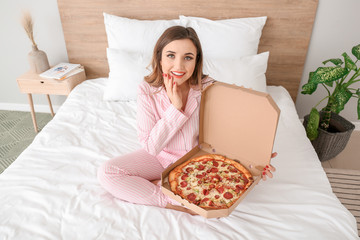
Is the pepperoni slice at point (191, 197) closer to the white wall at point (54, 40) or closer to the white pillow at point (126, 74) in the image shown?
the white pillow at point (126, 74)

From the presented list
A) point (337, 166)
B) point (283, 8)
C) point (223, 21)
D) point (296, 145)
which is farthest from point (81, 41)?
point (337, 166)

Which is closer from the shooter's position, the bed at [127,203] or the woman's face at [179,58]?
the bed at [127,203]

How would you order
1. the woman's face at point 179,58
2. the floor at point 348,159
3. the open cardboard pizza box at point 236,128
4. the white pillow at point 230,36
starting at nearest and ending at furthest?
1. the open cardboard pizza box at point 236,128
2. the woman's face at point 179,58
3. the white pillow at point 230,36
4. the floor at point 348,159

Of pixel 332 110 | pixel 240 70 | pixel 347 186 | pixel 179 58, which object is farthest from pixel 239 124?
pixel 347 186

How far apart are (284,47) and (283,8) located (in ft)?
1.00

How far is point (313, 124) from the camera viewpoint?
195 cm

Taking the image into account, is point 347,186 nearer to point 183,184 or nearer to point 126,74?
point 183,184

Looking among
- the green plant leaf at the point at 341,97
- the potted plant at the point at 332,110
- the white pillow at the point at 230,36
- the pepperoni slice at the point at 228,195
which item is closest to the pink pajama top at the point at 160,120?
the pepperoni slice at the point at 228,195

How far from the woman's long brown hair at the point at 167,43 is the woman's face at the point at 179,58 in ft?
0.09

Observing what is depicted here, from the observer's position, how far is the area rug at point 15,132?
2330 mm

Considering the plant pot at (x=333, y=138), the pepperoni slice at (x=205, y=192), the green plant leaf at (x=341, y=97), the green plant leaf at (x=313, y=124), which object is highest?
the green plant leaf at (x=341, y=97)

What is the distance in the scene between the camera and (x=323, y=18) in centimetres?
212

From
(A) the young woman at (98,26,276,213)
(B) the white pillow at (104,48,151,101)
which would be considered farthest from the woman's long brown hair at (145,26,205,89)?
(B) the white pillow at (104,48,151,101)

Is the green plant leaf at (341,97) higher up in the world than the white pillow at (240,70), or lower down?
lower down
